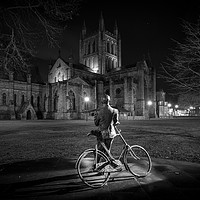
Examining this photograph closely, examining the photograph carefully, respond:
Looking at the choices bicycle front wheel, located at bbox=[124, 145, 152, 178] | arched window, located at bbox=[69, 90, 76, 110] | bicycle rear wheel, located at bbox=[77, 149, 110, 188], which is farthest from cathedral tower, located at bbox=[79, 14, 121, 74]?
bicycle rear wheel, located at bbox=[77, 149, 110, 188]

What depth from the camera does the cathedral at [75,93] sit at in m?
42.7

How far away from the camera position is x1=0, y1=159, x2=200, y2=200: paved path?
3434mm

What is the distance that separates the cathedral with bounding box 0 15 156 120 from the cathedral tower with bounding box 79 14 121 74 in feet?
1.81

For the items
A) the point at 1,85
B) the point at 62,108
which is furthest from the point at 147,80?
the point at 1,85

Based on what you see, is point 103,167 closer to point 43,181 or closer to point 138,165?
point 43,181

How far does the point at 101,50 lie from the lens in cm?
6209

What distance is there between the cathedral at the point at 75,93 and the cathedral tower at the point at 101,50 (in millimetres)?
551

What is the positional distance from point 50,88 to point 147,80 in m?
30.5

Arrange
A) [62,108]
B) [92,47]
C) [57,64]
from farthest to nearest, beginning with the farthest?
1. [92,47]
2. [57,64]
3. [62,108]

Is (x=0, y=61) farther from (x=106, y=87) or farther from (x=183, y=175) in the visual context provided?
(x=106, y=87)

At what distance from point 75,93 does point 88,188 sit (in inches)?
1639

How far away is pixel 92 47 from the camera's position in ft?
217

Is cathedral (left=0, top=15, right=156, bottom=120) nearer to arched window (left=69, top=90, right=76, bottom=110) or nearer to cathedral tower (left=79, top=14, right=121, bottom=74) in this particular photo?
arched window (left=69, top=90, right=76, bottom=110)

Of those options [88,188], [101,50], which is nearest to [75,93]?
[101,50]
